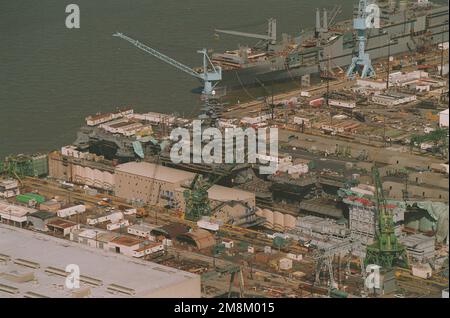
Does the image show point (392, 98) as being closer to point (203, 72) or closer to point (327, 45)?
point (203, 72)

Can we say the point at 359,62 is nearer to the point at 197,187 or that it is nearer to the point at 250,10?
the point at 250,10

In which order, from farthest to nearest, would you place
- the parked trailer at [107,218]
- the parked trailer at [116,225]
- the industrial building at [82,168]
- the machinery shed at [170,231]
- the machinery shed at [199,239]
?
1. the industrial building at [82,168]
2. the parked trailer at [107,218]
3. the parked trailer at [116,225]
4. the machinery shed at [170,231]
5. the machinery shed at [199,239]

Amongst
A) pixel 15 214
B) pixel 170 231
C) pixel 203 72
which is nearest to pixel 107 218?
pixel 170 231

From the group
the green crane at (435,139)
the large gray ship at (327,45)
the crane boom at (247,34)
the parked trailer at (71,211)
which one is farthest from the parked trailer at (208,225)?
the crane boom at (247,34)

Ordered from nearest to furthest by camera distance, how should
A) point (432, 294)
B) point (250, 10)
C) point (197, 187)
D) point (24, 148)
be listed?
point (432, 294), point (197, 187), point (24, 148), point (250, 10)

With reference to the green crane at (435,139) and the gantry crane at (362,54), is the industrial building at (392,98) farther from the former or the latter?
the green crane at (435,139)
